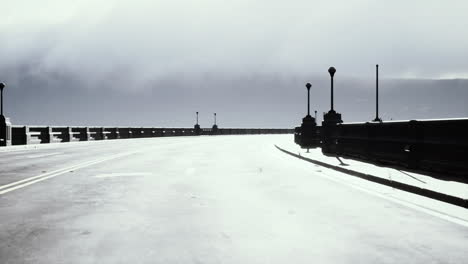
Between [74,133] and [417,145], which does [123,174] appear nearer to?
[417,145]

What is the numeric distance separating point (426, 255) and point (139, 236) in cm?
330

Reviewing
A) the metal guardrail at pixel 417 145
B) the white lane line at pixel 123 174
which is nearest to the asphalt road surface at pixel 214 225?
the white lane line at pixel 123 174

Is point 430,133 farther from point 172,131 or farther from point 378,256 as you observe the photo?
point 172,131

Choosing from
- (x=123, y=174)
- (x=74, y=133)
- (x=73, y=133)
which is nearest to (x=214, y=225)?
(x=123, y=174)

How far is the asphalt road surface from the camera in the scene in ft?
18.2

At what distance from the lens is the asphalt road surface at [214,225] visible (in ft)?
18.2

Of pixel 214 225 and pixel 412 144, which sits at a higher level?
pixel 412 144

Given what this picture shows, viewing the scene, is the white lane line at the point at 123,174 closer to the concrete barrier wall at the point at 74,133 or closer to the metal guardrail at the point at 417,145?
the metal guardrail at the point at 417,145

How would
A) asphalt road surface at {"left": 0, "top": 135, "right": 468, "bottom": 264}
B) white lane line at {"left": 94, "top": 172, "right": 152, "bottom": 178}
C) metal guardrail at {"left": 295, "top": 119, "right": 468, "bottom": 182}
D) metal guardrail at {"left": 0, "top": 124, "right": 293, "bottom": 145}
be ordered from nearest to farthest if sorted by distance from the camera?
1. asphalt road surface at {"left": 0, "top": 135, "right": 468, "bottom": 264}
2. metal guardrail at {"left": 295, "top": 119, "right": 468, "bottom": 182}
3. white lane line at {"left": 94, "top": 172, "right": 152, "bottom": 178}
4. metal guardrail at {"left": 0, "top": 124, "right": 293, "bottom": 145}

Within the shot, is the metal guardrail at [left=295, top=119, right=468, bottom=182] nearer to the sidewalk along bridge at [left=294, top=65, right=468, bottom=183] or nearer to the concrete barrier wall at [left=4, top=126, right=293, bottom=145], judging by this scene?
the sidewalk along bridge at [left=294, top=65, right=468, bottom=183]

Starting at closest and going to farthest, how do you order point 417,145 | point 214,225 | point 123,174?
point 214,225, point 417,145, point 123,174

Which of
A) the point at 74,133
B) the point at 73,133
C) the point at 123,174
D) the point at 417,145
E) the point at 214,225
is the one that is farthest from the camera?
the point at 74,133

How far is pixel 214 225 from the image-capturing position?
281 inches

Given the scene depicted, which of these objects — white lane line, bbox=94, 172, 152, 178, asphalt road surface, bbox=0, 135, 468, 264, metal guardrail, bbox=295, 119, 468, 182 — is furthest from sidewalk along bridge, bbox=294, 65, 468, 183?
white lane line, bbox=94, 172, 152, 178
